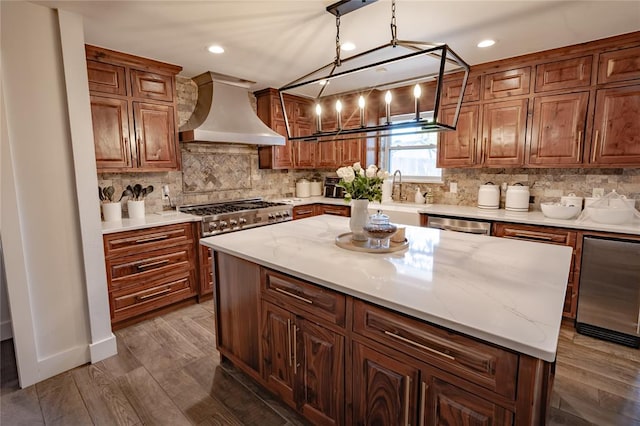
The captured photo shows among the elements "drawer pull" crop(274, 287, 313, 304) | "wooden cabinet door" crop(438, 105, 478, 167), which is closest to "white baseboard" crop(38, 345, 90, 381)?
"drawer pull" crop(274, 287, 313, 304)

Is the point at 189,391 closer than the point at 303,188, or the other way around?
the point at 189,391

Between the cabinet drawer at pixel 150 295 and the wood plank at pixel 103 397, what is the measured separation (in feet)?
1.86

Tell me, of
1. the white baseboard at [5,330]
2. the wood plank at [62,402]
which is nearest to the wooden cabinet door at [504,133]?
the wood plank at [62,402]

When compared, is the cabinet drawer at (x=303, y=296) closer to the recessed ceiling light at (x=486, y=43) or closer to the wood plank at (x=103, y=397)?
the wood plank at (x=103, y=397)

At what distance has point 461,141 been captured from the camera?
3570 millimetres

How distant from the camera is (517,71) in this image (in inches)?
123

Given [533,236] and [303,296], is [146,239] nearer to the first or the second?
[303,296]

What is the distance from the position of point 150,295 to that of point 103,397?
109 centimetres

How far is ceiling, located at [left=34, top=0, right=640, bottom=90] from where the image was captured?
82.4 inches

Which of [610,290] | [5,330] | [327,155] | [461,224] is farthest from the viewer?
[327,155]

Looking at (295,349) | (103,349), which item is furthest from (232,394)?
(103,349)

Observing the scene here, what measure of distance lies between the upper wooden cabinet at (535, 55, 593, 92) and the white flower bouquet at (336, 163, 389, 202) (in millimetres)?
2228

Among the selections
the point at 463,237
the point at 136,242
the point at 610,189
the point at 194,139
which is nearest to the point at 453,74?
the point at 610,189

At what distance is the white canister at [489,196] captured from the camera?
137 inches
